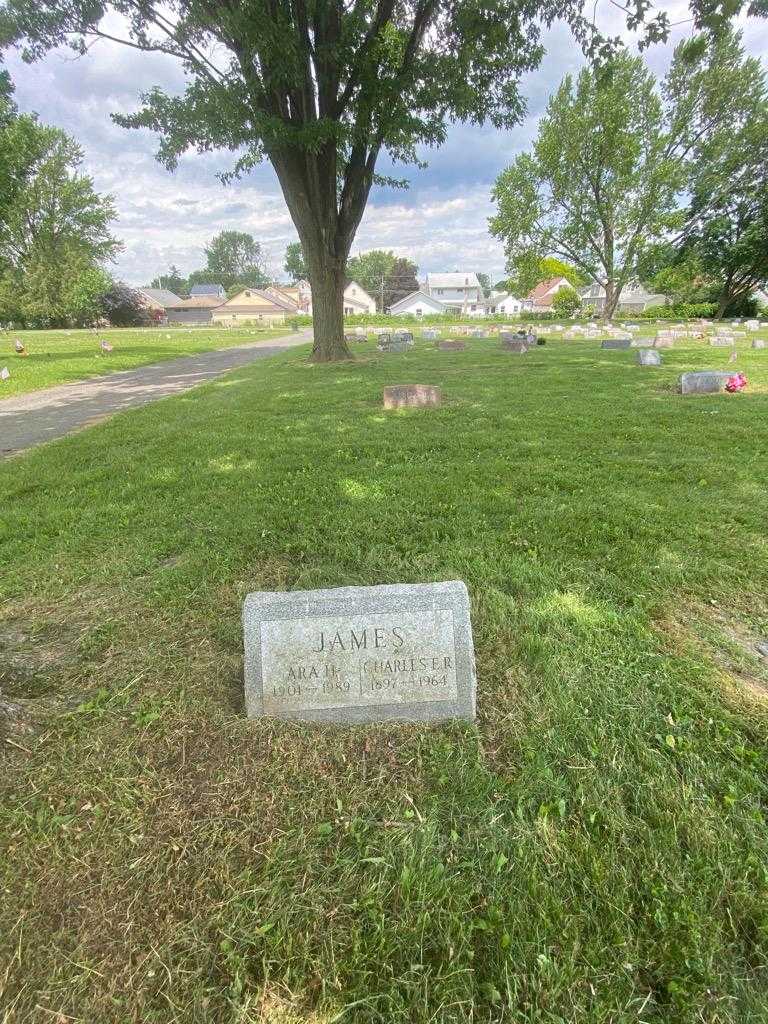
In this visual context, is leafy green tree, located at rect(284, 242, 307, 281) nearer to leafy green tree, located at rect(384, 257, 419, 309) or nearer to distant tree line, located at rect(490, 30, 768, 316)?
leafy green tree, located at rect(384, 257, 419, 309)

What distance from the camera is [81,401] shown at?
33.8 ft

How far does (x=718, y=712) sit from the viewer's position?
2.02 m

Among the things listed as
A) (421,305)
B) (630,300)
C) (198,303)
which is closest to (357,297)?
(421,305)

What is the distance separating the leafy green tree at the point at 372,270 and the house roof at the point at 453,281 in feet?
37.3

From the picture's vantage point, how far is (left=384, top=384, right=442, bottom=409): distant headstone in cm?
786

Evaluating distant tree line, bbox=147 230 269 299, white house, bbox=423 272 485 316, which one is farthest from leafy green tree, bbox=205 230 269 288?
white house, bbox=423 272 485 316

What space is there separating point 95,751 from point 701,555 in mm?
3640

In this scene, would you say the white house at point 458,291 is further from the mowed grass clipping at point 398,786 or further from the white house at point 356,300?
the mowed grass clipping at point 398,786

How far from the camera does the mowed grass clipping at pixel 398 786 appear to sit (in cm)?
126

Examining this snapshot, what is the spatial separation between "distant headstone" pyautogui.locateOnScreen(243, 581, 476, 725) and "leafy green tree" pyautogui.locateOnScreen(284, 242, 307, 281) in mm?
126040

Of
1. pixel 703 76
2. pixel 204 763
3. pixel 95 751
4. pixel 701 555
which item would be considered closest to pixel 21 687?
pixel 95 751

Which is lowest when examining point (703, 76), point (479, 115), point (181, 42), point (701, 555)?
point (701, 555)

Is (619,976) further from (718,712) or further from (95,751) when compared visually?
(95,751)

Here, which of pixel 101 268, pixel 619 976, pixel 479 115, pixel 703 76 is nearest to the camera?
pixel 619 976
